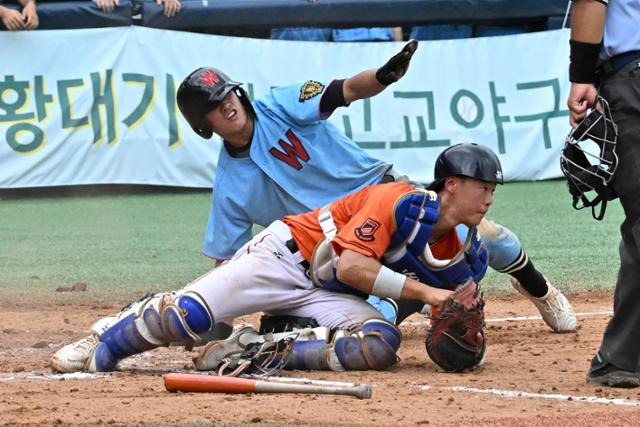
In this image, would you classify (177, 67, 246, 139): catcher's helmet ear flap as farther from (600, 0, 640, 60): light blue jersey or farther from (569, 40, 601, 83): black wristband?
(600, 0, 640, 60): light blue jersey

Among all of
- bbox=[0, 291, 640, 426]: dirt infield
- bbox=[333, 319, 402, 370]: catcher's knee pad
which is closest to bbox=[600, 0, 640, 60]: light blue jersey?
bbox=[0, 291, 640, 426]: dirt infield

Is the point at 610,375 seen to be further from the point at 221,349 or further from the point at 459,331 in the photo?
the point at 221,349

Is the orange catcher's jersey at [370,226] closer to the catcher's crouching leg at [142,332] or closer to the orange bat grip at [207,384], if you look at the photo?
the catcher's crouching leg at [142,332]

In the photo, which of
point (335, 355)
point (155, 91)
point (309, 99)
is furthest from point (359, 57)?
point (335, 355)

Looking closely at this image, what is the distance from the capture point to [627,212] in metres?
4.87

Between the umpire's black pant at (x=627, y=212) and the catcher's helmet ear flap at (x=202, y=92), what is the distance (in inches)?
85.0

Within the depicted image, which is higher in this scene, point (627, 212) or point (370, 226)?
point (627, 212)

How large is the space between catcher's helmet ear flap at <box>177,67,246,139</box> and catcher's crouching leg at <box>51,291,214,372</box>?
1.10 m

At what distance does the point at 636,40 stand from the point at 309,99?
210cm

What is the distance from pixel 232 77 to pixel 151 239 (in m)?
3.67

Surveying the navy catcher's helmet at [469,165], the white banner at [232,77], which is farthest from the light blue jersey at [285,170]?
the white banner at [232,77]

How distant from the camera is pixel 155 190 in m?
13.6

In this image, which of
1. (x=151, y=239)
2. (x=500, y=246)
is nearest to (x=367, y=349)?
(x=500, y=246)

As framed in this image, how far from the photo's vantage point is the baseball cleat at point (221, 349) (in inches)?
223
